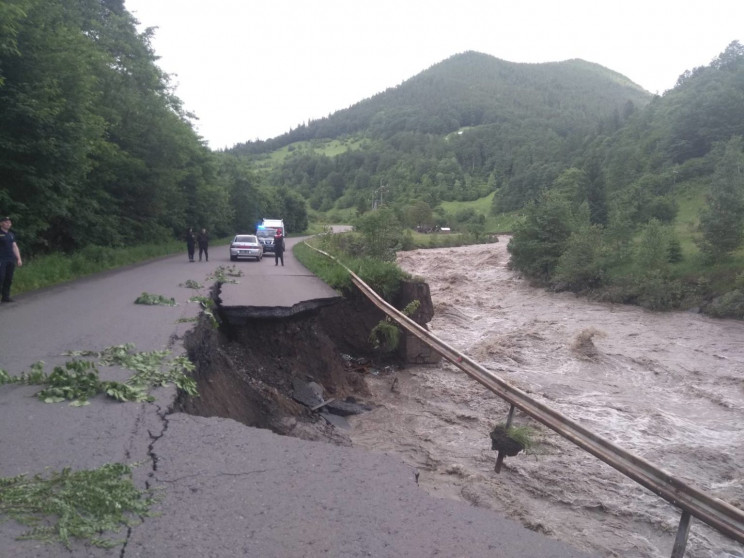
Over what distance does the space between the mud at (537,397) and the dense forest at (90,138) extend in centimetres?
989

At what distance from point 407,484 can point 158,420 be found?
2541 millimetres

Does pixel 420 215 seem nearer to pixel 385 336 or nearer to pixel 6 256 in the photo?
pixel 385 336

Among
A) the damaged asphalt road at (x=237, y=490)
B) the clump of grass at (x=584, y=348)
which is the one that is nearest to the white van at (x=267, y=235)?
the clump of grass at (x=584, y=348)

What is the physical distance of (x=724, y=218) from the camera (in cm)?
2783

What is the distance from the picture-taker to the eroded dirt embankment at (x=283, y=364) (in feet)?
23.4

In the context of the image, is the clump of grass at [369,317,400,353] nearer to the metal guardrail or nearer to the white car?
the metal guardrail

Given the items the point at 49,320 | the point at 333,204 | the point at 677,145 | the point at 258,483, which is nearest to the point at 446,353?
the point at 258,483

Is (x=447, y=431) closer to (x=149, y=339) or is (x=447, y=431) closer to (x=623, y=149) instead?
(x=149, y=339)

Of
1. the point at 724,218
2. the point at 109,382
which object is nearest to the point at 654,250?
the point at 724,218

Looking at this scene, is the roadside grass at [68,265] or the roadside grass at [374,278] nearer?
the roadside grass at [68,265]

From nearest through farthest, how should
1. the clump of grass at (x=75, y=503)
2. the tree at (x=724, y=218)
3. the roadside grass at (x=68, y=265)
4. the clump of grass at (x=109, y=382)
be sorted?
1. the clump of grass at (x=75, y=503)
2. the clump of grass at (x=109, y=382)
3. the roadside grass at (x=68, y=265)
4. the tree at (x=724, y=218)

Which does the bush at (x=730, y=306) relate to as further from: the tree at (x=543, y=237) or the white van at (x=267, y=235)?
the white van at (x=267, y=235)

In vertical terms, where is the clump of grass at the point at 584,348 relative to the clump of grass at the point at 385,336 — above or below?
below

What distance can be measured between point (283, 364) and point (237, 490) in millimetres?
6625
